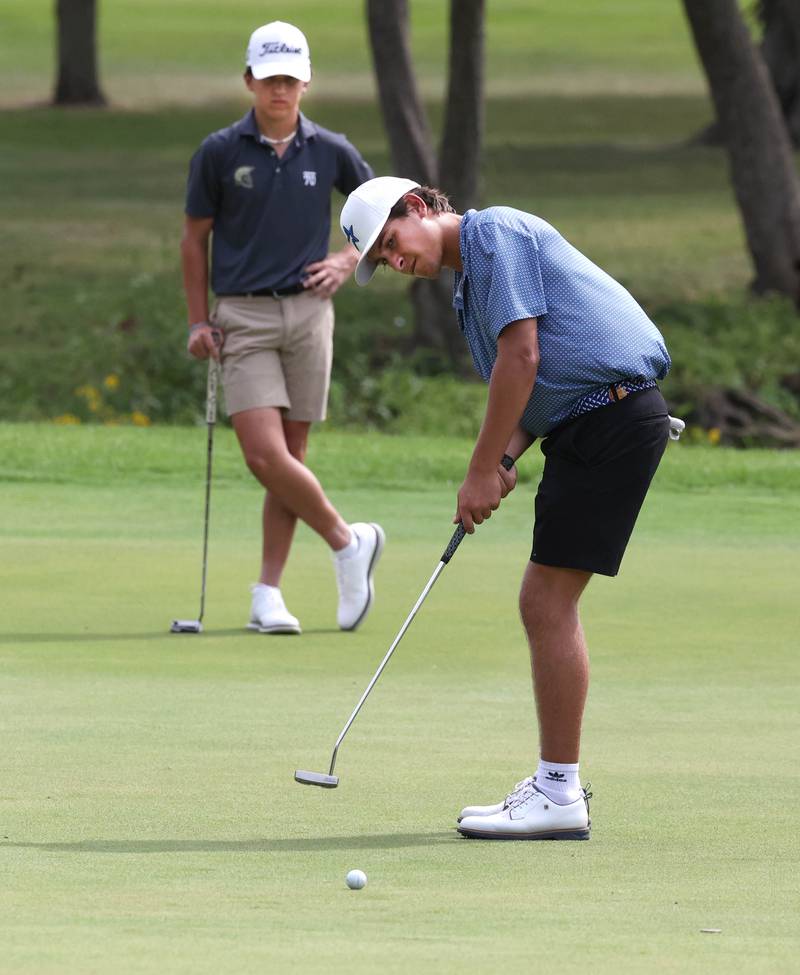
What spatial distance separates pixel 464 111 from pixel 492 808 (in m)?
16.6

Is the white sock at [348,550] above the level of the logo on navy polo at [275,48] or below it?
below

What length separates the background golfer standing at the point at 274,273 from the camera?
332 inches

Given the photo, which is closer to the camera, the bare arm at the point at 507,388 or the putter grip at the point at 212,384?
the bare arm at the point at 507,388

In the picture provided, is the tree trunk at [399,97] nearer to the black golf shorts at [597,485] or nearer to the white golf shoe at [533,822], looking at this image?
the black golf shorts at [597,485]

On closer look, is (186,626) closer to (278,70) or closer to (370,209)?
(278,70)

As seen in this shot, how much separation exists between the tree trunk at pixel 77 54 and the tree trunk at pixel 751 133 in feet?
75.3

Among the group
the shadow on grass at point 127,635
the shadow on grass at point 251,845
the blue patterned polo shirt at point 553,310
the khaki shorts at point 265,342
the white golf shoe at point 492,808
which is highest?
the blue patterned polo shirt at point 553,310

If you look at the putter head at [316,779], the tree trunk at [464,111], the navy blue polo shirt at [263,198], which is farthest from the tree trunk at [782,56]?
the putter head at [316,779]

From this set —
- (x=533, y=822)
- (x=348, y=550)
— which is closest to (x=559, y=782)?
(x=533, y=822)

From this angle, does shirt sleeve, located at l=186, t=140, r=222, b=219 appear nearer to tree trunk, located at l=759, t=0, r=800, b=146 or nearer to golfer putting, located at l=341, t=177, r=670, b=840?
golfer putting, located at l=341, t=177, r=670, b=840

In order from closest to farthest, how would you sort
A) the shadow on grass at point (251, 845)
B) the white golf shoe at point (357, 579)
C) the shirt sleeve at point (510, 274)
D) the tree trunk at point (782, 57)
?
1. the shadow on grass at point (251, 845)
2. the shirt sleeve at point (510, 274)
3. the white golf shoe at point (357, 579)
4. the tree trunk at point (782, 57)

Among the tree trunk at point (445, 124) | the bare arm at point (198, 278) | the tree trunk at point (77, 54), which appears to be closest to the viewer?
the bare arm at point (198, 278)

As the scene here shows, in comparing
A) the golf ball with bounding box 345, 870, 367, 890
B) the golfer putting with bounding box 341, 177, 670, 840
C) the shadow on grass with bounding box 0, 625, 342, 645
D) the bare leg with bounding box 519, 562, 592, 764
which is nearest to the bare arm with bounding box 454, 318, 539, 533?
the golfer putting with bounding box 341, 177, 670, 840

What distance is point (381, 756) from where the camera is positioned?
5910mm
